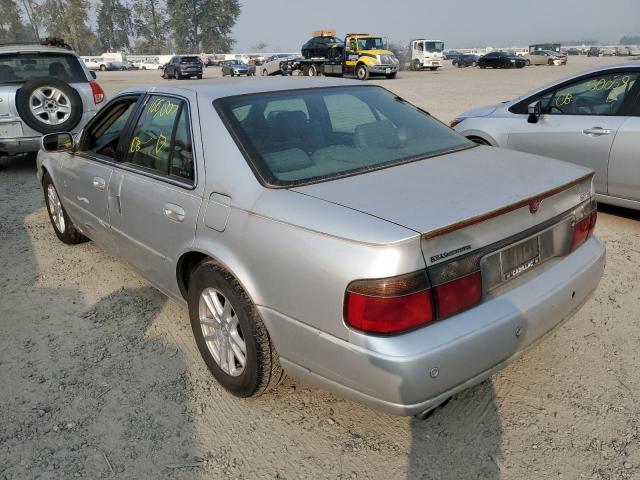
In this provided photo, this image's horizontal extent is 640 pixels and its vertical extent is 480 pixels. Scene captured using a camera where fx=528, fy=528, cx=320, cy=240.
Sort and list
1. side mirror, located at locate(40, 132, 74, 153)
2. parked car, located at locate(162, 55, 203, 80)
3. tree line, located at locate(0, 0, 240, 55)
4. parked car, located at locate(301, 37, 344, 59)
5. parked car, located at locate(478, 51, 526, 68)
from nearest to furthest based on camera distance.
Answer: side mirror, located at locate(40, 132, 74, 153), parked car, located at locate(301, 37, 344, 59), parked car, located at locate(162, 55, 203, 80), parked car, located at locate(478, 51, 526, 68), tree line, located at locate(0, 0, 240, 55)

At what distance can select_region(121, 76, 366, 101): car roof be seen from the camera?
2896mm

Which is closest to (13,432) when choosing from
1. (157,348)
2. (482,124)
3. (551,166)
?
(157,348)

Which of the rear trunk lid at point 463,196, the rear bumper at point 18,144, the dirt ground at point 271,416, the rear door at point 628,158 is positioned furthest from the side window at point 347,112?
the rear bumper at point 18,144

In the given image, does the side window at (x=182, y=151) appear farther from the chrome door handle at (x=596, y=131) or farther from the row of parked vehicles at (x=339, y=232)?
the chrome door handle at (x=596, y=131)

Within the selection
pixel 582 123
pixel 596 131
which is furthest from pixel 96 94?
pixel 596 131

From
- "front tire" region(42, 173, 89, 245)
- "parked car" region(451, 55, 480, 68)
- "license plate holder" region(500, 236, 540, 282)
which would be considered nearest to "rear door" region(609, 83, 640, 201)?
"license plate holder" region(500, 236, 540, 282)

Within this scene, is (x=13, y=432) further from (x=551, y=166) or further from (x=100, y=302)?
(x=551, y=166)

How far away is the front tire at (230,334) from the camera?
7.99 ft

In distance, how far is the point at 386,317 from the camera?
1.93 m

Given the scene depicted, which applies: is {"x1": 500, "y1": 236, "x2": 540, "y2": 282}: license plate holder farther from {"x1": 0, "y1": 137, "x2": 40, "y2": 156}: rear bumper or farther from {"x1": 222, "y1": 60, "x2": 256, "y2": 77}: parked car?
{"x1": 222, "y1": 60, "x2": 256, "y2": 77}: parked car

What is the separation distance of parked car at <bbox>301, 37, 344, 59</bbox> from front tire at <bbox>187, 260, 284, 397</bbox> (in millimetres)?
29175

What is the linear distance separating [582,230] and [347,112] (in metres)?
1.47

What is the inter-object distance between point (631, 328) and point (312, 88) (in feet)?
7.97

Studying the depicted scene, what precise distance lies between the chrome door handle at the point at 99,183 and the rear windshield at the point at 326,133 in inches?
49.7
